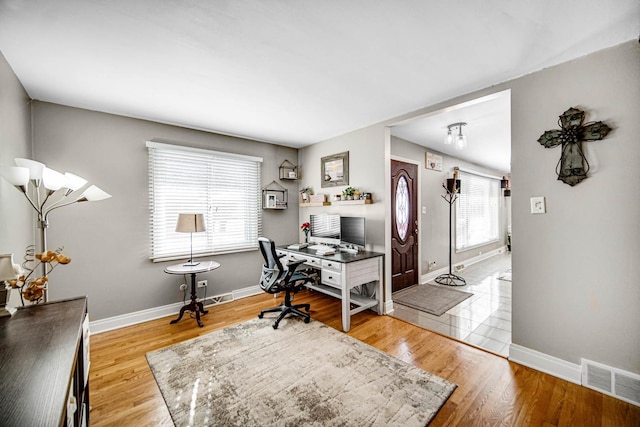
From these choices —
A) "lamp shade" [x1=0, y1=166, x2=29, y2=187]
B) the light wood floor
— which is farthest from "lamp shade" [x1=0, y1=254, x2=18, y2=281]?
the light wood floor

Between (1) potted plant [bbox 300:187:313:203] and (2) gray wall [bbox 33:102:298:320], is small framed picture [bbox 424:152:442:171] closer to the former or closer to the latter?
(1) potted plant [bbox 300:187:313:203]

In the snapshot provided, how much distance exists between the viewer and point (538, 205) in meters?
2.10

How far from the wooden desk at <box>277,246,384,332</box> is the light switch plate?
1552 millimetres

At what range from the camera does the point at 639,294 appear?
1.72m

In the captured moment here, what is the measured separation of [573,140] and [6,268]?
3691mm

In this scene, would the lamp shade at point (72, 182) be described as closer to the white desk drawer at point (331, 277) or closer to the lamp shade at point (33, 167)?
the lamp shade at point (33, 167)

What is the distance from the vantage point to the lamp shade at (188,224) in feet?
9.80

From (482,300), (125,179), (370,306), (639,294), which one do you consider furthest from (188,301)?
(639,294)

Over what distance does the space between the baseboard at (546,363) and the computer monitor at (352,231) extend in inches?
68.1

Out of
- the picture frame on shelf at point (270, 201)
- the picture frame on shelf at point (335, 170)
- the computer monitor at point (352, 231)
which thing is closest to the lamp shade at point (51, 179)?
the picture frame on shelf at point (270, 201)

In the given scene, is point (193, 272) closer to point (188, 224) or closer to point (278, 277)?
point (188, 224)

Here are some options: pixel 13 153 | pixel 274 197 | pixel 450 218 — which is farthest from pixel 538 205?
pixel 13 153

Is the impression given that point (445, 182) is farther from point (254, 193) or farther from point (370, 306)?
point (254, 193)

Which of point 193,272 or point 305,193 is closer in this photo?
point 193,272
